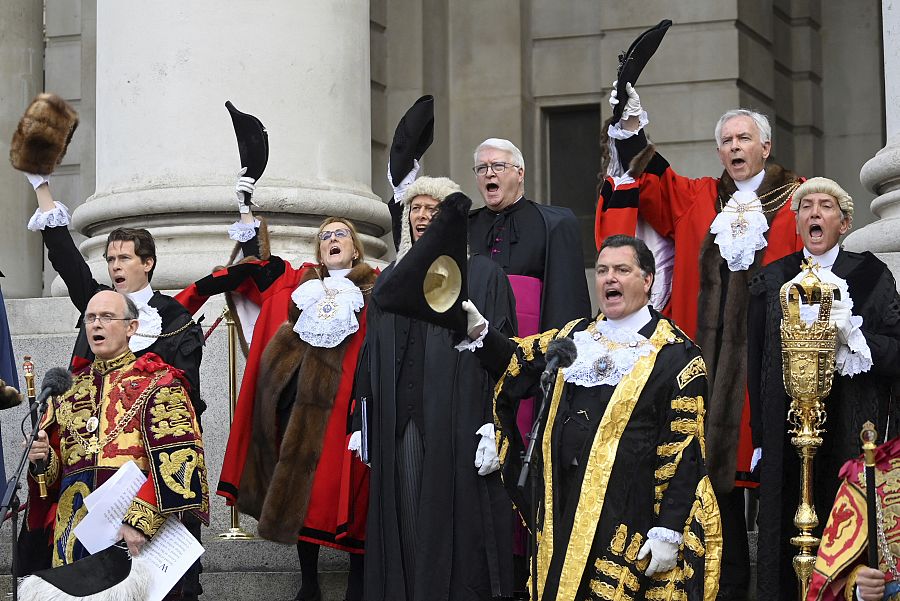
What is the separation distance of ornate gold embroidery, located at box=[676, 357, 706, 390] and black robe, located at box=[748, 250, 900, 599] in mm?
800

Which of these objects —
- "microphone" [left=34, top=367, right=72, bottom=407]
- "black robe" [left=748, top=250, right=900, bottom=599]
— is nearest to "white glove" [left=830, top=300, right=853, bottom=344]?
"black robe" [left=748, top=250, right=900, bottom=599]

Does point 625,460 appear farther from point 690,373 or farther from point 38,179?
point 38,179

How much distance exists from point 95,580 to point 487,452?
1534mm

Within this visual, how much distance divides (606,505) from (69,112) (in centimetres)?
344

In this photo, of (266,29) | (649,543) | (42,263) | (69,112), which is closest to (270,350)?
(69,112)

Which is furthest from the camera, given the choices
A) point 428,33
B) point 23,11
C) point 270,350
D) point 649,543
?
point 428,33

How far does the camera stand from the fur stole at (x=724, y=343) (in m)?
7.66

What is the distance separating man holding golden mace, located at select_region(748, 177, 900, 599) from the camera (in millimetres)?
6723

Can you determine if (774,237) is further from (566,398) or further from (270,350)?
(270,350)

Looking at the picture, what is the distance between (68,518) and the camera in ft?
24.1

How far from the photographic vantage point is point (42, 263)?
12508 mm

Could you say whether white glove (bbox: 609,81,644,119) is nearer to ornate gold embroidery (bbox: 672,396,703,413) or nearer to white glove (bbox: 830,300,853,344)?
white glove (bbox: 830,300,853,344)

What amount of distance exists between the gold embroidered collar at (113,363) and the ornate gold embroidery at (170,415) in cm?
19

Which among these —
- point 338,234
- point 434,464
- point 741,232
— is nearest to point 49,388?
point 434,464
